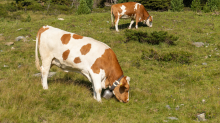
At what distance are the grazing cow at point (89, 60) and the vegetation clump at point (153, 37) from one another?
7.44 metres

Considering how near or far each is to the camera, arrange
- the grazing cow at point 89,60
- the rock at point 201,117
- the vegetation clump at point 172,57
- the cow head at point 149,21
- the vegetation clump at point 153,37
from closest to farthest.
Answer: the rock at point 201,117 → the grazing cow at point 89,60 → the vegetation clump at point 172,57 → the vegetation clump at point 153,37 → the cow head at point 149,21

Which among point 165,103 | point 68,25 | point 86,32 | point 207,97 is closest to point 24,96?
point 165,103

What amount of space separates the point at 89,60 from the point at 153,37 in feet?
26.6

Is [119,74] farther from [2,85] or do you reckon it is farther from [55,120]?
[2,85]

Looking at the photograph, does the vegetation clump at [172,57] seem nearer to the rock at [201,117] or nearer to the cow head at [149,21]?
the rock at [201,117]

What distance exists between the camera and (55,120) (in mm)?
4750

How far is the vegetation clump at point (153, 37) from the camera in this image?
43.1ft

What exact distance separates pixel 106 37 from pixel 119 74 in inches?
329

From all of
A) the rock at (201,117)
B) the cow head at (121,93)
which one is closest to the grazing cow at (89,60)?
the cow head at (121,93)

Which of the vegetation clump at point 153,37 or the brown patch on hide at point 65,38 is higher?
the brown patch on hide at point 65,38

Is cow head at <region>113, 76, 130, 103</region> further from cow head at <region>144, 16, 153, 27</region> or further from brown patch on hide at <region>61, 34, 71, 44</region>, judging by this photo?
cow head at <region>144, 16, 153, 27</region>

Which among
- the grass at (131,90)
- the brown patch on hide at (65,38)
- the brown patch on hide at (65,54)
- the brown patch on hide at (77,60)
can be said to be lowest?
the grass at (131,90)

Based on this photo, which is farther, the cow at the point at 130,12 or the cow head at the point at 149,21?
the cow head at the point at 149,21

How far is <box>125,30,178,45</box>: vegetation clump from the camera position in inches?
517
